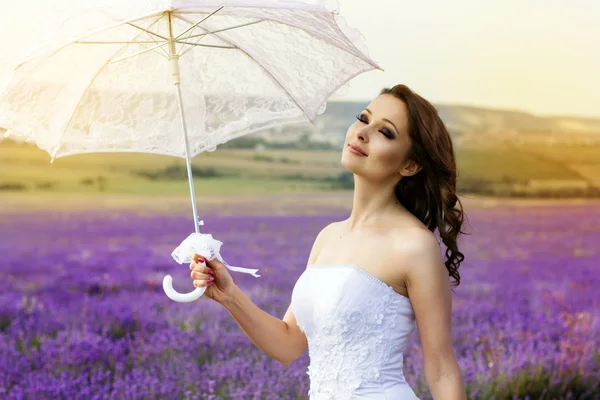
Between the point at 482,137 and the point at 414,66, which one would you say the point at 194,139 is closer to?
the point at 414,66

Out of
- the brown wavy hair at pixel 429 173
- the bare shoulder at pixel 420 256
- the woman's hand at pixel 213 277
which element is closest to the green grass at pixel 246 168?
the woman's hand at pixel 213 277

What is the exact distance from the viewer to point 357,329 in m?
1.82

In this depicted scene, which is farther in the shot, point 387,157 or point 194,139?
point 194,139

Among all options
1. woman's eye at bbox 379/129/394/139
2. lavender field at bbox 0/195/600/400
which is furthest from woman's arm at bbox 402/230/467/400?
lavender field at bbox 0/195/600/400

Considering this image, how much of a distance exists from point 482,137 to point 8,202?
10.5 feet

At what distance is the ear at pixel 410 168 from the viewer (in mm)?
1906

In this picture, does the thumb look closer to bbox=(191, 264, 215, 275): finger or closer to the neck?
bbox=(191, 264, 215, 275): finger

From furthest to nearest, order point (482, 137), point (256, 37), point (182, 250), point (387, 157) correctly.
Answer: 1. point (482, 137)
2. point (256, 37)
3. point (387, 157)
4. point (182, 250)

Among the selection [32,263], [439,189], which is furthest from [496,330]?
[32,263]

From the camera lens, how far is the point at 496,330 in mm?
4156

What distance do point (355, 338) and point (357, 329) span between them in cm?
3

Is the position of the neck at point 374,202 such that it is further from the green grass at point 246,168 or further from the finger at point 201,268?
→ the green grass at point 246,168

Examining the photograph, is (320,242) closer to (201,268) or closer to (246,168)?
(201,268)

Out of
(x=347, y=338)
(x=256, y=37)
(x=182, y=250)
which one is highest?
(x=256, y=37)
